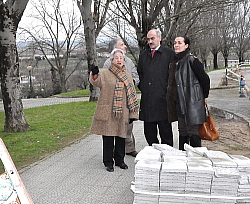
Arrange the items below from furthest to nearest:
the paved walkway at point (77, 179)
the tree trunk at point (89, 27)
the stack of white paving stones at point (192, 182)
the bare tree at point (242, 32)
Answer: the bare tree at point (242, 32) → the tree trunk at point (89, 27) → the paved walkway at point (77, 179) → the stack of white paving stones at point (192, 182)

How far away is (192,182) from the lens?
3773 millimetres

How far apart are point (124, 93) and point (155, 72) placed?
602 mm

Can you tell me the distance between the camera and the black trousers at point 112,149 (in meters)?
5.79

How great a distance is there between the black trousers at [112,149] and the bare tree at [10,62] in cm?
420

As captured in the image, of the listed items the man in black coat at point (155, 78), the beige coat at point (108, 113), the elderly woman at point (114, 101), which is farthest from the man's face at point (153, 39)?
the beige coat at point (108, 113)

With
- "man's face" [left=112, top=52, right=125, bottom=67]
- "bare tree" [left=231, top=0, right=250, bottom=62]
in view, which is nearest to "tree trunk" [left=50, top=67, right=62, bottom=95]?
"bare tree" [left=231, top=0, right=250, bottom=62]

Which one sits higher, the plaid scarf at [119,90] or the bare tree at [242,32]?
the bare tree at [242,32]

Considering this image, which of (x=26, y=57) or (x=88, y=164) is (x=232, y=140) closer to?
(x=88, y=164)

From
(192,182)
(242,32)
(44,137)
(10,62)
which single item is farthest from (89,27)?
(242,32)

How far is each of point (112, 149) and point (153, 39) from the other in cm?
174

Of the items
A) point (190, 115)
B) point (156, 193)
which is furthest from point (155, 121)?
point (156, 193)

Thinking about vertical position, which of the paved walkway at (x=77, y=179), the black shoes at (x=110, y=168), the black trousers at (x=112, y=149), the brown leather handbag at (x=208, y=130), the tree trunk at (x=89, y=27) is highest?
the tree trunk at (x=89, y=27)

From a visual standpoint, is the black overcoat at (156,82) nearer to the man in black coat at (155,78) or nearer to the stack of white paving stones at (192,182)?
the man in black coat at (155,78)

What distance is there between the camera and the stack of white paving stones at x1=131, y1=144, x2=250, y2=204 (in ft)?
12.3
